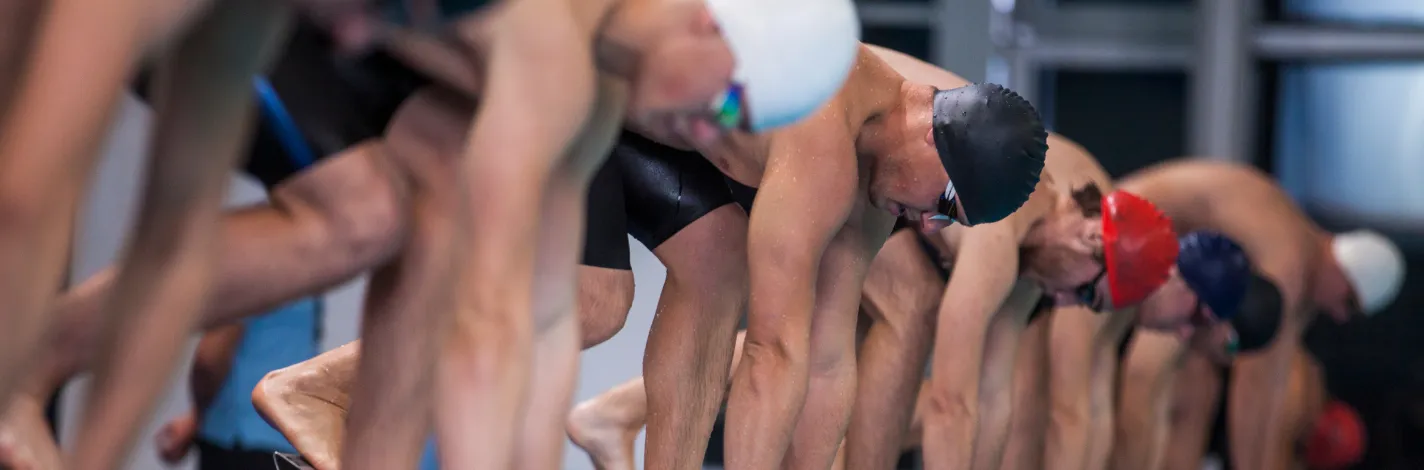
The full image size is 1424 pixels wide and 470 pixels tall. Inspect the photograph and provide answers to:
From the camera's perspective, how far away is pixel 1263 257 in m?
5.81

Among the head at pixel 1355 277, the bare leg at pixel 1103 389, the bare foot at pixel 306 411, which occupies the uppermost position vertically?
the bare foot at pixel 306 411

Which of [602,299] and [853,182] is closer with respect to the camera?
[853,182]

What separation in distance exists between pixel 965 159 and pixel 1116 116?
18.0 ft

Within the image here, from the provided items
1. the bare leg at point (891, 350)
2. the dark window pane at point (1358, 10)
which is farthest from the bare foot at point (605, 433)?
the dark window pane at point (1358, 10)

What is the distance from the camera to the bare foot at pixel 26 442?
2.37 meters

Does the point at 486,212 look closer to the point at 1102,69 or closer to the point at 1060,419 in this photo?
the point at 1060,419

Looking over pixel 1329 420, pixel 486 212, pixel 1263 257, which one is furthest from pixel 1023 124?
pixel 1329 420

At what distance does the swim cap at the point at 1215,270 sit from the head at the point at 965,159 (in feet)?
5.87

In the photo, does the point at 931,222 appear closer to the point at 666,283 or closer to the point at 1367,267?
the point at 666,283

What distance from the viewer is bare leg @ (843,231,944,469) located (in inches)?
142

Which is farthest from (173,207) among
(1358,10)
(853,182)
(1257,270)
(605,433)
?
(1358,10)

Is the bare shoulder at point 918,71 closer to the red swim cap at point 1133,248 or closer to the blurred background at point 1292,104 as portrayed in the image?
the red swim cap at point 1133,248

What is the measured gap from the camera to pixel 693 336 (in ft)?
9.57

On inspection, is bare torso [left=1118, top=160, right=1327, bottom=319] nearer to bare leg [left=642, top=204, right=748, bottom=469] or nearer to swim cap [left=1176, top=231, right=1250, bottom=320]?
swim cap [left=1176, top=231, right=1250, bottom=320]
